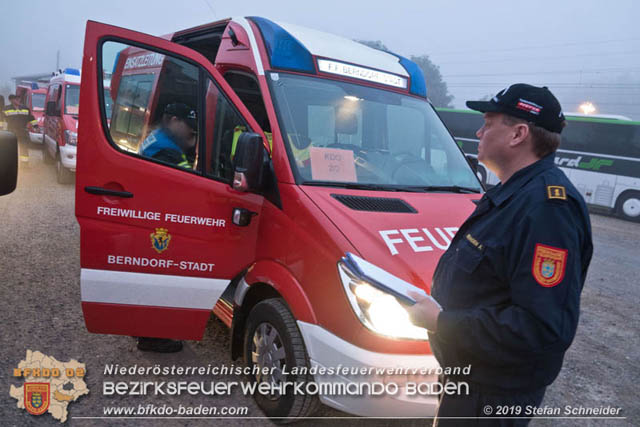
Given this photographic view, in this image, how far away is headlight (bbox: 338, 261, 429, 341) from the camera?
2316 mm

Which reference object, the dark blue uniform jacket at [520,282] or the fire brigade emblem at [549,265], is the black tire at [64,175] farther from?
the fire brigade emblem at [549,265]

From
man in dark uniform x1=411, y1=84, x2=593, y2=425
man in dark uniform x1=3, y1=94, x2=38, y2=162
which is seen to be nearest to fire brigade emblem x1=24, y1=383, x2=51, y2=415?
man in dark uniform x1=411, y1=84, x2=593, y2=425

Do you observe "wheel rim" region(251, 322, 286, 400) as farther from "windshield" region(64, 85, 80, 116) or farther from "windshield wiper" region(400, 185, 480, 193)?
"windshield" region(64, 85, 80, 116)

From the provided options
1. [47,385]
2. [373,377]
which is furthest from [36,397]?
[373,377]

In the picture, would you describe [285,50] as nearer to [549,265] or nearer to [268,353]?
[268,353]

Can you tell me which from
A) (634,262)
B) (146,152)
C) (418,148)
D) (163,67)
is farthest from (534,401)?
(634,262)

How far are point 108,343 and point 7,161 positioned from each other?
83.8 inches

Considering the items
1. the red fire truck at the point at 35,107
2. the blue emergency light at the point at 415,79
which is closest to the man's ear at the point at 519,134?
the blue emergency light at the point at 415,79

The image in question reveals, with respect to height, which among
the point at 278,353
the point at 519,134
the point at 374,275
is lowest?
the point at 278,353

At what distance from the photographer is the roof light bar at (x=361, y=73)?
3.44 m

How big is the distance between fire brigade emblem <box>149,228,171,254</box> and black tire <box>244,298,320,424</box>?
68cm

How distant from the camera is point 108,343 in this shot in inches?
148

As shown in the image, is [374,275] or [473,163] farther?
[473,163]

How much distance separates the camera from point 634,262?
9.09m
